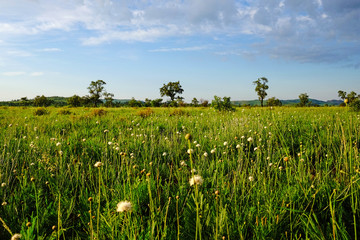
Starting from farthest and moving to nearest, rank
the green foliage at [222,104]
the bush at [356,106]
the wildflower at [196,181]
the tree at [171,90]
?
the tree at [171,90]
the bush at [356,106]
the green foliage at [222,104]
the wildflower at [196,181]

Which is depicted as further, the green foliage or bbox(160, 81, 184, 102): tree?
bbox(160, 81, 184, 102): tree

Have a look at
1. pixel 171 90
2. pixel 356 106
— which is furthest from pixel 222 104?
pixel 171 90

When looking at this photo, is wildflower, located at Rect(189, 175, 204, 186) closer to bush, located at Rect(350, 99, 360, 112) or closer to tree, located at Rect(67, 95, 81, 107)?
bush, located at Rect(350, 99, 360, 112)

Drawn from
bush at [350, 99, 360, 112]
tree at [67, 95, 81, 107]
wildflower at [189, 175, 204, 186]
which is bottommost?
wildflower at [189, 175, 204, 186]

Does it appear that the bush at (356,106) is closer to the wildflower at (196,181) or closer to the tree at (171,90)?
the wildflower at (196,181)

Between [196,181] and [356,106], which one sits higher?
[356,106]

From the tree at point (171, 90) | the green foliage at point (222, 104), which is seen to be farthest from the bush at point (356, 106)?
the tree at point (171, 90)

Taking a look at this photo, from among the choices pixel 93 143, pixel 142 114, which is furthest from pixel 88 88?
pixel 93 143

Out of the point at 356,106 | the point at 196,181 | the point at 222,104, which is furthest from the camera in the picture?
the point at 356,106

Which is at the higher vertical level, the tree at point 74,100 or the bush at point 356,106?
the tree at point 74,100

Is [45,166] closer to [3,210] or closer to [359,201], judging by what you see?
[3,210]

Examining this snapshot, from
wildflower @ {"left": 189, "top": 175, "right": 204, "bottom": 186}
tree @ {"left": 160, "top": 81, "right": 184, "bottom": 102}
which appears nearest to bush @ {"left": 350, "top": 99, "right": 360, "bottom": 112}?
wildflower @ {"left": 189, "top": 175, "right": 204, "bottom": 186}

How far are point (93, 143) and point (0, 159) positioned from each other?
161cm

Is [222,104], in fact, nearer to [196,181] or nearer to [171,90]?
[196,181]
